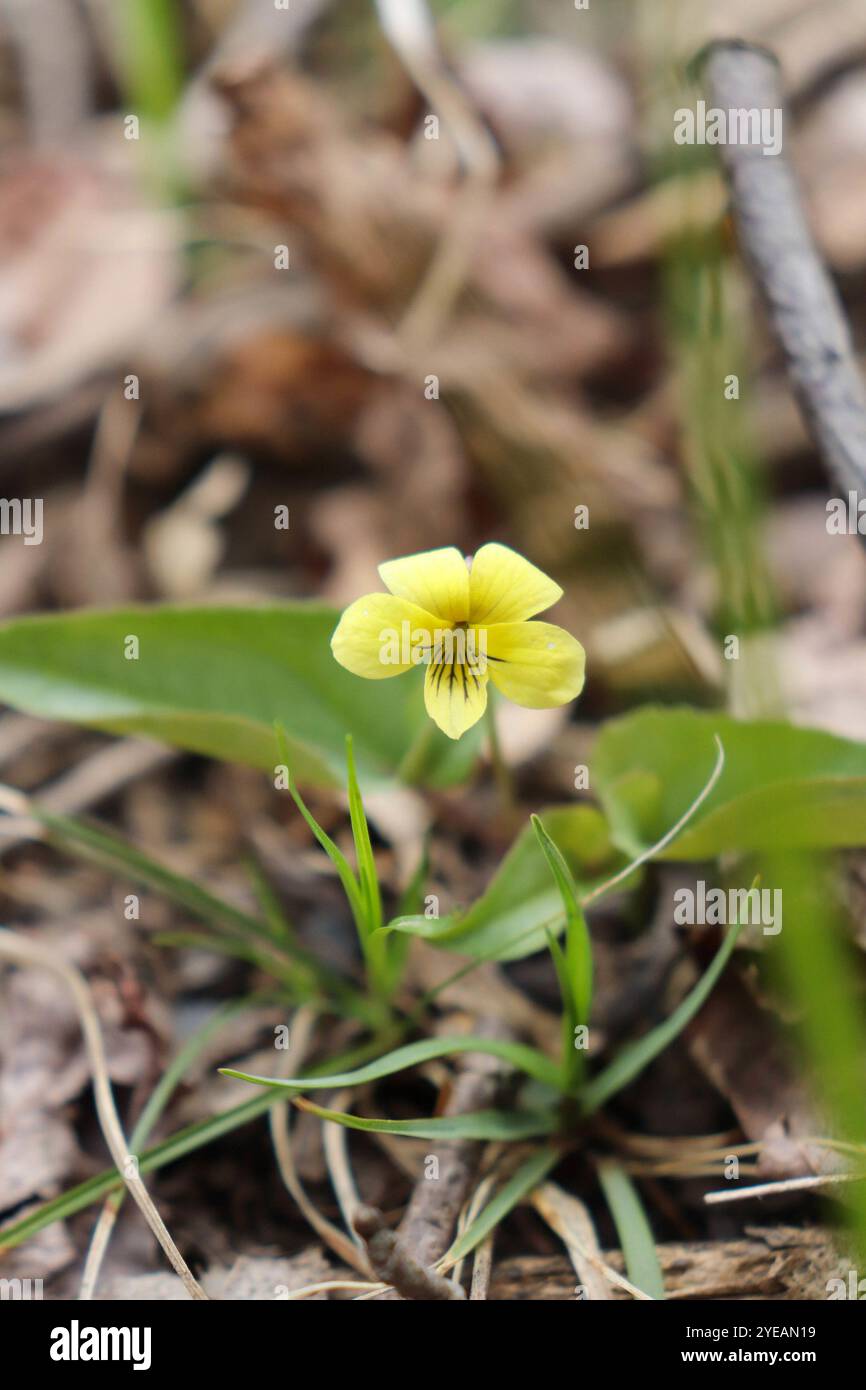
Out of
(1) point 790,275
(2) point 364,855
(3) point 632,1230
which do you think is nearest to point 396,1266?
(3) point 632,1230

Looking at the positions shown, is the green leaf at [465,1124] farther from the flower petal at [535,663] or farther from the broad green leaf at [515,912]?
the flower petal at [535,663]

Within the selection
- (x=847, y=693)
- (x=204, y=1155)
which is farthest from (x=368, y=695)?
(x=847, y=693)

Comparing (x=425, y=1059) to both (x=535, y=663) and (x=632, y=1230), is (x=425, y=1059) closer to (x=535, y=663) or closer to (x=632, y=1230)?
(x=632, y=1230)

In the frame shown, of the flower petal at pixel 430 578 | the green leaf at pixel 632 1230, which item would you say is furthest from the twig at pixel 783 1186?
the flower petal at pixel 430 578

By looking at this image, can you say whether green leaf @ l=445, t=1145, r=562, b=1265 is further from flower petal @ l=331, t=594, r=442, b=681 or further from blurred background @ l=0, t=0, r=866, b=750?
blurred background @ l=0, t=0, r=866, b=750

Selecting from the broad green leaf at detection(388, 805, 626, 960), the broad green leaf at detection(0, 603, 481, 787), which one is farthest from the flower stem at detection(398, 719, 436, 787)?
the broad green leaf at detection(388, 805, 626, 960)

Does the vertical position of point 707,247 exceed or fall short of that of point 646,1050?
it exceeds it

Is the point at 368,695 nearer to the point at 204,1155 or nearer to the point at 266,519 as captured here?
the point at 204,1155
